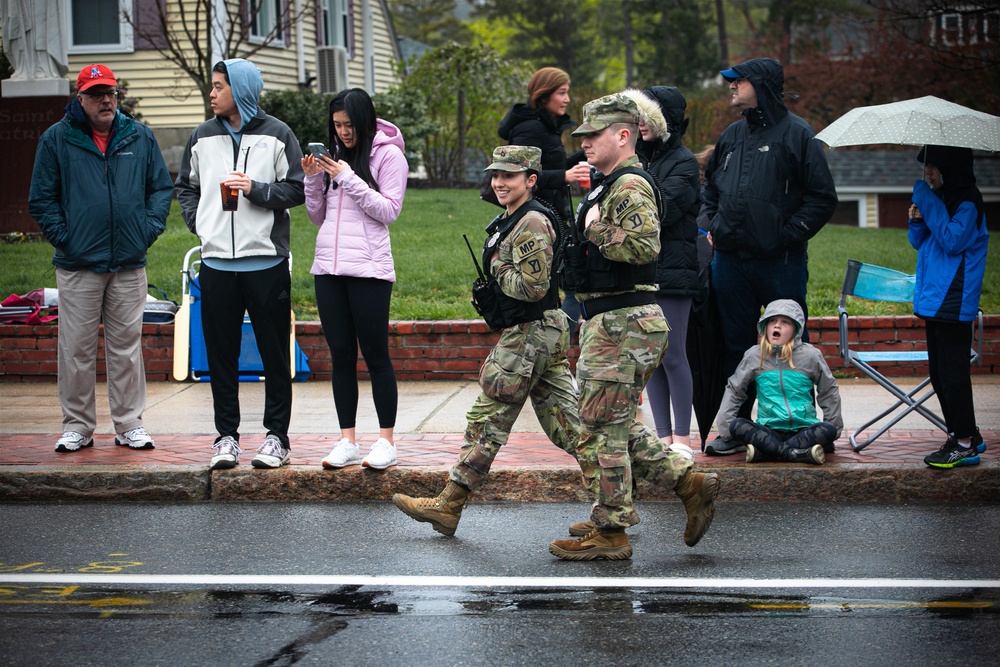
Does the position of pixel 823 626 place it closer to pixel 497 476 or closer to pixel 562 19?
pixel 497 476

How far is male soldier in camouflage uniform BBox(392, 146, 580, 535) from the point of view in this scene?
557cm

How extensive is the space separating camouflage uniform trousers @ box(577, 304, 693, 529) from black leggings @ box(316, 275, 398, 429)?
1.56 m

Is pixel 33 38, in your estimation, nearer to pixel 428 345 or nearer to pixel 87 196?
pixel 428 345

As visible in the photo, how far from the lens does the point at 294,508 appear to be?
257 inches

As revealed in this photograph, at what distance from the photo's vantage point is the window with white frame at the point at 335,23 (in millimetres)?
27312

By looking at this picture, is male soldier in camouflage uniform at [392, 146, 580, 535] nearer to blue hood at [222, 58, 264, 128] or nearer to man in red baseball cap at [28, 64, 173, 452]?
blue hood at [222, 58, 264, 128]

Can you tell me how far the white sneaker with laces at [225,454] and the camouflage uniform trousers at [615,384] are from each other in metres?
2.27

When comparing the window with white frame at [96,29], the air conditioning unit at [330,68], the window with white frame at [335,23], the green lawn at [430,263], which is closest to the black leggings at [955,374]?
the green lawn at [430,263]

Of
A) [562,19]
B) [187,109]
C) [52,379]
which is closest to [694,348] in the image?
[52,379]

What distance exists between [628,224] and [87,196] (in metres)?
3.54

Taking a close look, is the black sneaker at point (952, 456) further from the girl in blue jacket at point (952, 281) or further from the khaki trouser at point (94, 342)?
the khaki trouser at point (94, 342)

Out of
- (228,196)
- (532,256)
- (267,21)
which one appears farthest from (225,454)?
(267,21)

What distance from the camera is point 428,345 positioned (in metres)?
9.70

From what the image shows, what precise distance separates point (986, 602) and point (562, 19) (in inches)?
2048
